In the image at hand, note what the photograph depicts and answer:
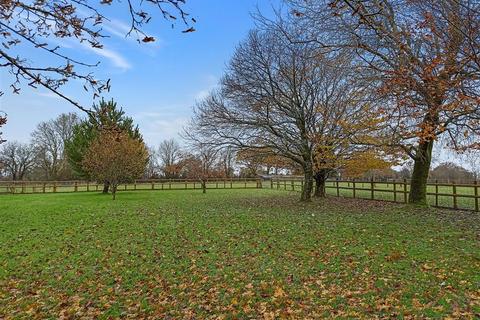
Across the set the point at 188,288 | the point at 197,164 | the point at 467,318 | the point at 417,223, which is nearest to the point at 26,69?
the point at 188,288

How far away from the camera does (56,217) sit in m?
13.4

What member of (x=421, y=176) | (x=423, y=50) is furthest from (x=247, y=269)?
(x=421, y=176)

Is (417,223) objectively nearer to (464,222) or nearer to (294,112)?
(464,222)

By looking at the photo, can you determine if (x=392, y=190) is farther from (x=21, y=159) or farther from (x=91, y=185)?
(x=21, y=159)

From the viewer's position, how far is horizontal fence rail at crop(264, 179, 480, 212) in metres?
14.8

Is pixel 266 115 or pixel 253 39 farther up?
pixel 253 39

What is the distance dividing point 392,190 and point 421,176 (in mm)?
2944

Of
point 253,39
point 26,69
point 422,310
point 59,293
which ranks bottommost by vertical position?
point 59,293

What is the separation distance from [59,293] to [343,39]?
9.24m

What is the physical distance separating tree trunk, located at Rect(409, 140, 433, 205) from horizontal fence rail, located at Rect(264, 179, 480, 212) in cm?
70

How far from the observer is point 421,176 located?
14.5m

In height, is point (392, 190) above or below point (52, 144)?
below

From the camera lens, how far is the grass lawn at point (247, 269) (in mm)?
4828

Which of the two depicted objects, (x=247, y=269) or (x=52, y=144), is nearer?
(x=247, y=269)
